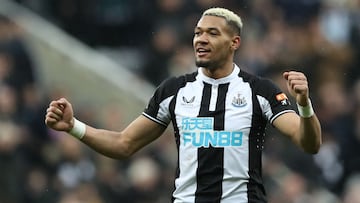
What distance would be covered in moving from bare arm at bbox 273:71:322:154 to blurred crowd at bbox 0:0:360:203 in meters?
5.20

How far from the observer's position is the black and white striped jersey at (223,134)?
31.6 feet

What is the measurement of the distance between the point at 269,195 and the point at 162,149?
160 centimetres

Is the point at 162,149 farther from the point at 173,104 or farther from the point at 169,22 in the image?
the point at 173,104

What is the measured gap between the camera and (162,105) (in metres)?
10.0

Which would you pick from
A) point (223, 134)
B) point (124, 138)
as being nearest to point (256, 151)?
point (223, 134)

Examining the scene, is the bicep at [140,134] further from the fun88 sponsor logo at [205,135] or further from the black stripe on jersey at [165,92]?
the fun88 sponsor logo at [205,135]

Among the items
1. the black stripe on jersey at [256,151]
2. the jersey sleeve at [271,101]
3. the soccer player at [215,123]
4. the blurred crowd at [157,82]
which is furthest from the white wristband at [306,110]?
the blurred crowd at [157,82]

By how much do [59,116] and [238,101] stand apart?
1.22 m

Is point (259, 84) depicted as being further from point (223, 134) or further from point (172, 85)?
point (172, 85)

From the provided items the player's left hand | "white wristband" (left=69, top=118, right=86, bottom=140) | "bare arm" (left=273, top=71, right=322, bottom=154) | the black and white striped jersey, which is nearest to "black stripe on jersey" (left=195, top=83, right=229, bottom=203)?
the black and white striped jersey

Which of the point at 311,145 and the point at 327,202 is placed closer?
the point at 311,145

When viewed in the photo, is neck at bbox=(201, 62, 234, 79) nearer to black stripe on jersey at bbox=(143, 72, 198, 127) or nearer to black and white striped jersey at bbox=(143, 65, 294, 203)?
black and white striped jersey at bbox=(143, 65, 294, 203)

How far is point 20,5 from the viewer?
63.1ft

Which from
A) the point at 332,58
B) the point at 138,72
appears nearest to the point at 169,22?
the point at 138,72
